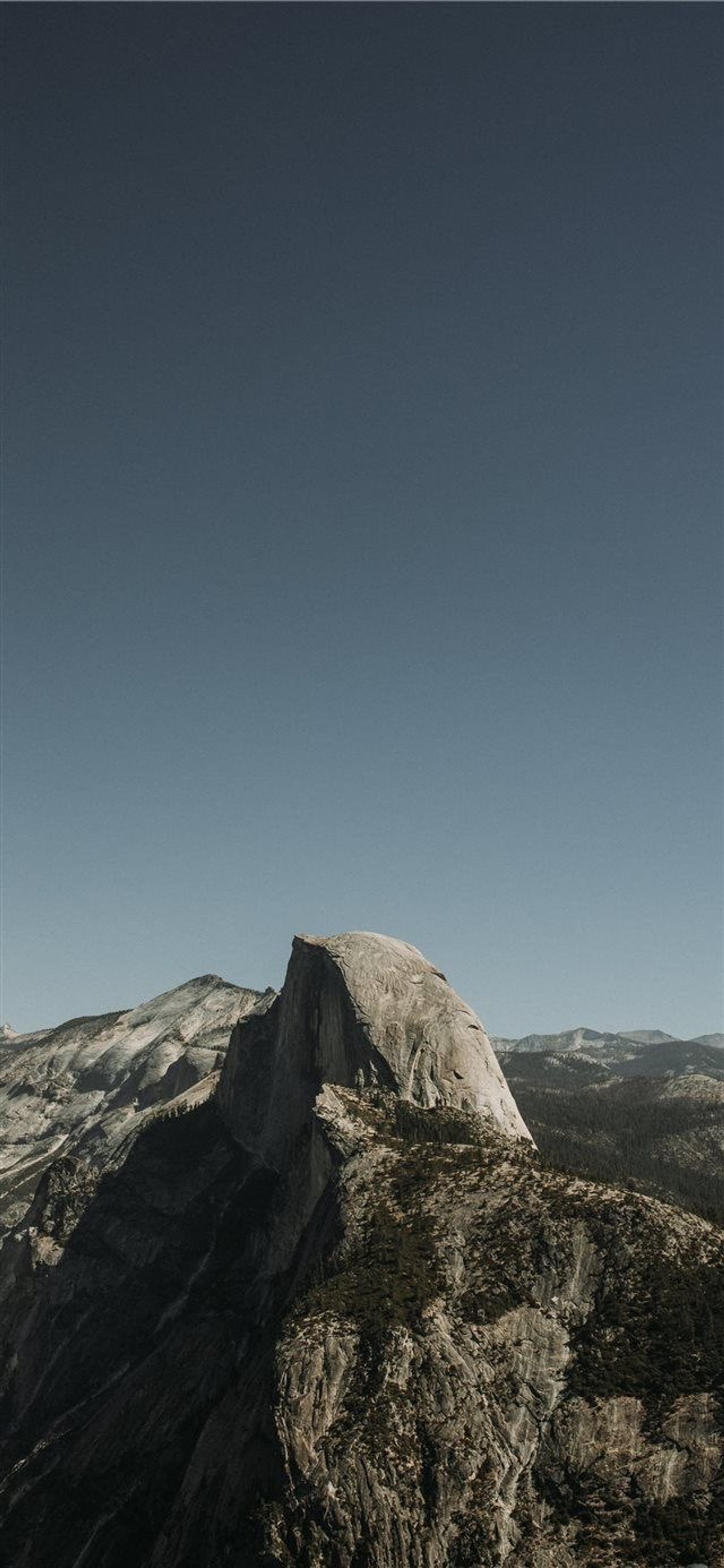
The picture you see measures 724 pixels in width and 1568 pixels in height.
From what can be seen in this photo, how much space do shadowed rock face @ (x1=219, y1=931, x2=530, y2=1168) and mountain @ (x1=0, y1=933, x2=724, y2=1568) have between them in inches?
20.1

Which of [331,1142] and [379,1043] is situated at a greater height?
[379,1043]

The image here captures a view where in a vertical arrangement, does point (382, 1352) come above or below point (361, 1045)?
below

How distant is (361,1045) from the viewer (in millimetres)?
131500

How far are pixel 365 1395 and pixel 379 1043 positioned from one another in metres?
59.4

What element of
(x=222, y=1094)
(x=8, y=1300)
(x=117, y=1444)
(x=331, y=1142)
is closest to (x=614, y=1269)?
(x=331, y=1142)

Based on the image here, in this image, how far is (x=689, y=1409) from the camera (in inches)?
2484

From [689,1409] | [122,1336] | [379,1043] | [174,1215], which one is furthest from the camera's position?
[174,1215]

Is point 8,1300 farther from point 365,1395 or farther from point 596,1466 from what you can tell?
point 596,1466

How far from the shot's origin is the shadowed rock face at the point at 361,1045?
126 meters

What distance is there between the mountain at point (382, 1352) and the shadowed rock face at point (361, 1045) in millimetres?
510

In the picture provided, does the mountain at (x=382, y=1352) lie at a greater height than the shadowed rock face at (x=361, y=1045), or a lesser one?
lesser

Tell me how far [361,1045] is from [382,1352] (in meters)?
58.9

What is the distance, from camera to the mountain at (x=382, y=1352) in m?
63.4

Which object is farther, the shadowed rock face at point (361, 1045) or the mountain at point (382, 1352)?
the shadowed rock face at point (361, 1045)
